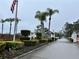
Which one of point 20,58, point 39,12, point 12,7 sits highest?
point 39,12

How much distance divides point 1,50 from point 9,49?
3.28 meters

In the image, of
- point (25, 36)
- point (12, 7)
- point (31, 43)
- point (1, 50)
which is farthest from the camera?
point (25, 36)

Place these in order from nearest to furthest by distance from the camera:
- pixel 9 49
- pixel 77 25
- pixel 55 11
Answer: pixel 9 49 → pixel 55 11 → pixel 77 25

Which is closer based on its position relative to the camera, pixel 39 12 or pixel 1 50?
pixel 1 50

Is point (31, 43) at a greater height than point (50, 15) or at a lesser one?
lesser

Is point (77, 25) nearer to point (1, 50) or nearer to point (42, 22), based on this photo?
point (42, 22)

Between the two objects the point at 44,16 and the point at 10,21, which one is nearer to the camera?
the point at 44,16

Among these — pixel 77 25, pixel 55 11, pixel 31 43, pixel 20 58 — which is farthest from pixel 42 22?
pixel 20 58

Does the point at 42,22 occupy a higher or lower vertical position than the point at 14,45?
higher

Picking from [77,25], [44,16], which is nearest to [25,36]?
[44,16]

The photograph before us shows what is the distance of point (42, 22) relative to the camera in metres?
89.8

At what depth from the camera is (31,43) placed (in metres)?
41.2

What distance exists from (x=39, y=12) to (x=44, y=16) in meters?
2.34

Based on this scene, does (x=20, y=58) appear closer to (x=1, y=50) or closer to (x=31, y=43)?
(x=1, y=50)
